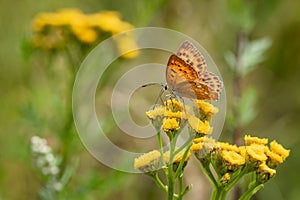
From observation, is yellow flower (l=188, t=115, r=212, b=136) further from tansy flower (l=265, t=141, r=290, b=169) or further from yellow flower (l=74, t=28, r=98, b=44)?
yellow flower (l=74, t=28, r=98, b=44)

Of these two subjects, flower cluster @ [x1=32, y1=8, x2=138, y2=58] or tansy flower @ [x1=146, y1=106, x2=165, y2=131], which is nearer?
tansy flower @ [x1=146, y1=106, x2=165, y2=131]

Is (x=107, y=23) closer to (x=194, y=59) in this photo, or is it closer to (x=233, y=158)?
(x=194, y=59)

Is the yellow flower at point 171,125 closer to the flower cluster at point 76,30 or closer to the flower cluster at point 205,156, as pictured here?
the flower cluster at point 205,156

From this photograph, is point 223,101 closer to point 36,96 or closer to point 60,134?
point 60,134

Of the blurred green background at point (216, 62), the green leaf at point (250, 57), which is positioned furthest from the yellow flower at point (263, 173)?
the blurred green background at point (216, 62)

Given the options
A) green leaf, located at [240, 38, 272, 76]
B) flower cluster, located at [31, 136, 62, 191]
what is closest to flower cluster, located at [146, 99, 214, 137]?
flower cluster, located at [31, 136, 62, 191]

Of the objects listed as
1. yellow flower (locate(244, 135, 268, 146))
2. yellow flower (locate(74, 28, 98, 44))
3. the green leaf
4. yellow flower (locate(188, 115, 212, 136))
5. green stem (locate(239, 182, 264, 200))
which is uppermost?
yellow flower (locate(74, 28, 98, 44))

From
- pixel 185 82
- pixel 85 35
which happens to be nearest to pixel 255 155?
pixel 185 82
